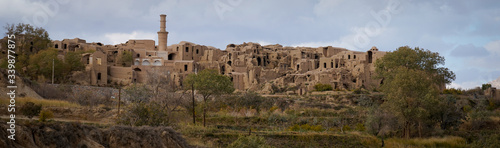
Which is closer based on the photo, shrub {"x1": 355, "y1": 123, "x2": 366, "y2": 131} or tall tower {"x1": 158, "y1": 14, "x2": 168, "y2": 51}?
shrub {"x1": 355, "y1": 123, "x2": 366, "y2": 131}

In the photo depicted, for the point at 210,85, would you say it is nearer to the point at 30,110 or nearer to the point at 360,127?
the point at 360,127

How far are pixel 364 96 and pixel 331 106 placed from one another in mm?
4309

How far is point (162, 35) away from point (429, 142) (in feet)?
168

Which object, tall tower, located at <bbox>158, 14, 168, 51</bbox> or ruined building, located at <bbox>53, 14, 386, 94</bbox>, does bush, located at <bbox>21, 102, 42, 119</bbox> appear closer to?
ruined building, located at <bbox>53, 14, 386, 94</bbox>

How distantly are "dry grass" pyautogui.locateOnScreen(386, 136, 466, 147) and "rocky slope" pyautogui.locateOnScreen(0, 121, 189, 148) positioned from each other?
13.8 m

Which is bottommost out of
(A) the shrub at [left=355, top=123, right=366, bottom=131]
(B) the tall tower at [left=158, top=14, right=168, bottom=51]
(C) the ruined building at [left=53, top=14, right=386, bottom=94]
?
(A) the shrub at [left=355, top=123, right=366, bottom=131]

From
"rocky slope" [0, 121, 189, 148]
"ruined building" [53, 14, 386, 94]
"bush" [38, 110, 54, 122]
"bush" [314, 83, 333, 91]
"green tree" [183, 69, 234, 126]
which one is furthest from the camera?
"ruined building" [53, 14, 386, 94]

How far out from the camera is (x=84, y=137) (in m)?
14.3

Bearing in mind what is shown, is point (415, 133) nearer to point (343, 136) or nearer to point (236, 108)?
point (343, 136)

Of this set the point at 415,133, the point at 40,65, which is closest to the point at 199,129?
the point at 415,133

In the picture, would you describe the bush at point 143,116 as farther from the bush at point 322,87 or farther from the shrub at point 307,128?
the bush at point 322,87

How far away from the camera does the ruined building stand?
183ft

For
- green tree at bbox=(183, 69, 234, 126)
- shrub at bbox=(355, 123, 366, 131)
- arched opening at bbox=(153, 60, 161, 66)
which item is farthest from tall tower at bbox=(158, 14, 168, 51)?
shrub at bbox=(355, 123, 366, 131)

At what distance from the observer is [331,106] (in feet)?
147
